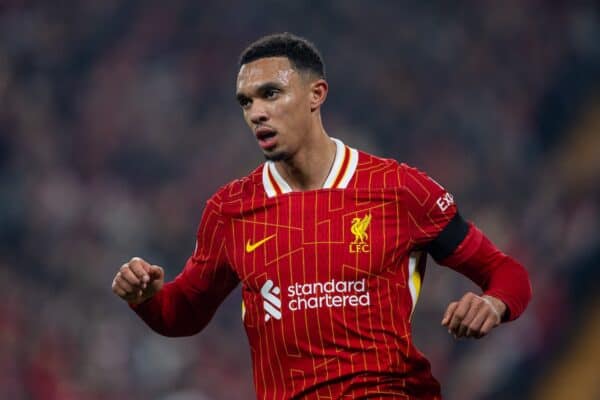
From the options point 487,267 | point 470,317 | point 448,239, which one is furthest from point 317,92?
point 470,317

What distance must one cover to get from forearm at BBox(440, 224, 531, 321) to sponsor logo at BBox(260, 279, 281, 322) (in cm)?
51

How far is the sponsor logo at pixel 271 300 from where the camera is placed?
2.92 metres

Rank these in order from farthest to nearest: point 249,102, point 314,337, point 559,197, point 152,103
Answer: point 152,103 → point 559,197 → point 249,102 → point 314,337

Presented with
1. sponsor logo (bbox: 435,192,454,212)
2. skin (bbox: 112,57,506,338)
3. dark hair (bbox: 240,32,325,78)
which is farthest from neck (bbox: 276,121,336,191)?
sponsor logo (bbox: 435,192,454,212)

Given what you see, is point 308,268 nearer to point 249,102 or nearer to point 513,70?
point 249,102

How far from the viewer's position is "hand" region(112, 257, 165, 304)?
9.37 ft

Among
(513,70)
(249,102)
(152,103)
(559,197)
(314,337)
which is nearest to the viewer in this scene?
(314,337)

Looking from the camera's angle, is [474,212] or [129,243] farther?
[129,243]

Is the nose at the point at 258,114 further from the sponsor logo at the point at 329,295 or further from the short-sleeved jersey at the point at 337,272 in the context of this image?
the sponsor logo at the point at 329,295

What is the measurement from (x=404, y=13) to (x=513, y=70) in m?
0.87

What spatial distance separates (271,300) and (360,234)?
320 millimetres

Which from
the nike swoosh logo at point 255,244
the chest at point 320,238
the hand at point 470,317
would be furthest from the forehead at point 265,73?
the hand at point 470,317

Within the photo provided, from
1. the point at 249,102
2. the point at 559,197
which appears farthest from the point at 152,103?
the point at 249,102

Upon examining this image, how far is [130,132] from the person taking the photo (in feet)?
23.8
